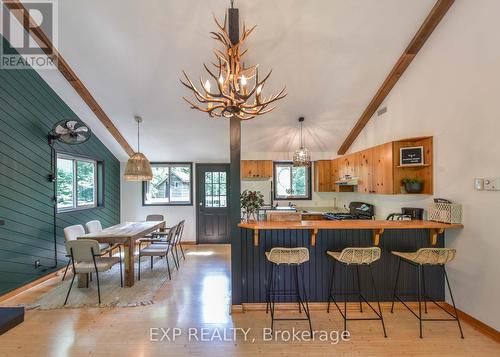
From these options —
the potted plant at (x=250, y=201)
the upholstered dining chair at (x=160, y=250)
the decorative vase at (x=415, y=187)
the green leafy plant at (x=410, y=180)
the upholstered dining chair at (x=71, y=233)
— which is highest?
the green leafy plant at (x=410, y=180)

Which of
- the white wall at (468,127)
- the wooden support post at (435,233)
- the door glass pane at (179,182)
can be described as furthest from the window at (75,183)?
the white wall at (468,127)

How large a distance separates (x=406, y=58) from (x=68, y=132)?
514 centimetres

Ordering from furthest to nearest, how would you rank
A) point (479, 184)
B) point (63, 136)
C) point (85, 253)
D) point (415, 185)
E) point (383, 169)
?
point (63, 136) → point (383, 169) → point (415, 185) → point (85, 253) → point (479, 184)

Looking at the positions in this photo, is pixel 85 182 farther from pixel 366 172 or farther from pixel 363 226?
pixel 366 172

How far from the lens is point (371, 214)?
462 cm

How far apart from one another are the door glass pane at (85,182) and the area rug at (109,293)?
152cm

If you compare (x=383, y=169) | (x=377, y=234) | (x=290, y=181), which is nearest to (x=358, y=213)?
(x=383, y=169)

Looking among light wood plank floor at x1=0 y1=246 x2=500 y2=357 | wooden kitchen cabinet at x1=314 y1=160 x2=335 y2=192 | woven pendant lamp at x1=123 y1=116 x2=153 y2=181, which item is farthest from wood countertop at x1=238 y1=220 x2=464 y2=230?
wooden kitchen cabinet at x1=314 y1=160 x2=335 y2=192

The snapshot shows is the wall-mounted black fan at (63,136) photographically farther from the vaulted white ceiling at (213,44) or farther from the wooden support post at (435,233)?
the wooden support post at (435,233)

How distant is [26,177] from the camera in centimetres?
355

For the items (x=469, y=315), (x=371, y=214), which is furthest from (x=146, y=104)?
(x=469, y=315)

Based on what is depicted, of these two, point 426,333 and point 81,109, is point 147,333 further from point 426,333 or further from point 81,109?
point 81,109

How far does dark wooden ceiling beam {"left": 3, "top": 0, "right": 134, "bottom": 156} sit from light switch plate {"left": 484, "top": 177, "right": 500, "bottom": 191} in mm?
5364

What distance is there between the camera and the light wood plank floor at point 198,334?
2.26 metres
